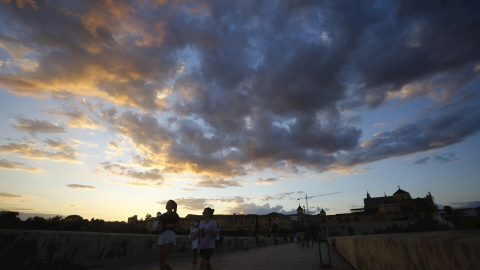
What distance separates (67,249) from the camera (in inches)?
232

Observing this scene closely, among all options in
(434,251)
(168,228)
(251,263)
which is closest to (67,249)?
(168,228)

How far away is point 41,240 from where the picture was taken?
5340mm

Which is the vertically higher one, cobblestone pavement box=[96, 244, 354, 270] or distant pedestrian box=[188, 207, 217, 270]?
distant pedestrian box=[188, 207, 217, 270]

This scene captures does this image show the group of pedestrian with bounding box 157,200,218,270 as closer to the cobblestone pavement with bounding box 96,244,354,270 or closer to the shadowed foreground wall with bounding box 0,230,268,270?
the cobblestone pavement with bounding box 96,244,354,270

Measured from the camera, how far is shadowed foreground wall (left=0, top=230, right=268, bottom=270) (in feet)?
15.8

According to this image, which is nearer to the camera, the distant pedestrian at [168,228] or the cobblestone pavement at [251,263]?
the distant pedestrian at [168,228]

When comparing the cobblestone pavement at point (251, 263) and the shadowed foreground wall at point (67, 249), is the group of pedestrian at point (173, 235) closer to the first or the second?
the cobblestone pavement at point (251, 263)

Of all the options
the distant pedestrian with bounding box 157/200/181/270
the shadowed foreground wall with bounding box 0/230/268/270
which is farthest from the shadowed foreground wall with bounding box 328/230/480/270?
the shadowed foreground wall with bounding box 0/230/268/270

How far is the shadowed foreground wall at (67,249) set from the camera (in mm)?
Answer: 4820

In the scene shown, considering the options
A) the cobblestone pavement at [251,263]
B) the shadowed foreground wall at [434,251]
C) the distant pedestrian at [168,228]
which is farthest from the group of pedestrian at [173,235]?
the shadowed foreground wall at [434,251]

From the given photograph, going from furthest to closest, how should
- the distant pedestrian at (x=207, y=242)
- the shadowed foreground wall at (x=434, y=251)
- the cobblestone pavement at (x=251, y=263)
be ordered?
1. the cobblestone pavement at (x=251, y=263)
2. the distant pedestrian at (x=207, y=242)
3. the shadowed foreground wall at (x=434, y=251)

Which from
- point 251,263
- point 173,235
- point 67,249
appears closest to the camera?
point 173,235

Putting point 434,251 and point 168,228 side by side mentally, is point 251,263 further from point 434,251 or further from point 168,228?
point 434,251

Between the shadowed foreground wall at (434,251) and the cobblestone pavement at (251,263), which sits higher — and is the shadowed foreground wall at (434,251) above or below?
above
